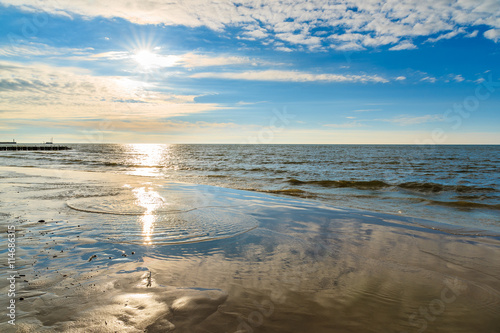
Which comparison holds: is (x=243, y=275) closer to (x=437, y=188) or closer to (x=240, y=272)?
(x=240, y=272)

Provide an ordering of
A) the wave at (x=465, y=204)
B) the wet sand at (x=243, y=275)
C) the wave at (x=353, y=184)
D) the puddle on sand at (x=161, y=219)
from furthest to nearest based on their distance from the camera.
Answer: the wave at (x=353, y=184) → the wave at (x=465, y=204) → the puddle on sand at (x=161, y=219) → the wet sand at (x=243, y=275)

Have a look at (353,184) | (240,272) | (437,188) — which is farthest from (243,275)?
(437,188)

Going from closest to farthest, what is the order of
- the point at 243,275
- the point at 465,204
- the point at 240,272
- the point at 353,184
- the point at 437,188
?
the point at 243,275 → the point at 240,272 → the point at 465,204 → the point at 437,188 → the point at 353,184

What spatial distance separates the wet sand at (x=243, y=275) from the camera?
3404 mm

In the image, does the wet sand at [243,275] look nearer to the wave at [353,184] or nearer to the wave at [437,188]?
the wave at [353,184]

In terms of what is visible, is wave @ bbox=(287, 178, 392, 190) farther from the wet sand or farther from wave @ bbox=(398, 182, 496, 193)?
the wet sand

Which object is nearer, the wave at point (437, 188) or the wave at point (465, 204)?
the wave at point (465, 204)

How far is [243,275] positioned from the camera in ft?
15.4

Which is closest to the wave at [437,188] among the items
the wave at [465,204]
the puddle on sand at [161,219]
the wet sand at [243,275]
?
the wave at [465,204]

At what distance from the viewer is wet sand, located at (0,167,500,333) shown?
11.2 ft

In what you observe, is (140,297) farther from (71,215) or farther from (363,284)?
(71,215)

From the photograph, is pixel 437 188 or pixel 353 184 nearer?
pixel 437 188

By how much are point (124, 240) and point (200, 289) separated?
310 cm

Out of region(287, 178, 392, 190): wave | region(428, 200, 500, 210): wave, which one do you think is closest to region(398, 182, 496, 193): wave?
region(287, 178, 392, 190): wave
